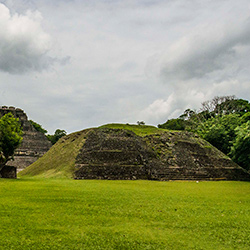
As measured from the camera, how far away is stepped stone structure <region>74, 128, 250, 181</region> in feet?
54.8

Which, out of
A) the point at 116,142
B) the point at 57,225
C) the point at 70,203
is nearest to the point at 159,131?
the point at 116,142

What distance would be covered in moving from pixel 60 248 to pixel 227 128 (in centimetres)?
2192

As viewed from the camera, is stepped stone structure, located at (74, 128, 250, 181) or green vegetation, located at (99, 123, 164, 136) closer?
stepped stone structure, located at (74, 128, 250, 181)

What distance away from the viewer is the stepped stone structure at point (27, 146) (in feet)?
117

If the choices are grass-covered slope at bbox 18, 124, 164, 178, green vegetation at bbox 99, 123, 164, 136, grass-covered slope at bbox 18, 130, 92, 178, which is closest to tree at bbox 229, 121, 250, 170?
green vegetation at bbox 99, 123, 164, 136

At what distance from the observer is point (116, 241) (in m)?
4.33

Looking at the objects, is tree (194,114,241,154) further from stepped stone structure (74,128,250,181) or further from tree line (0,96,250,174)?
stepped stone structure (74,128,250,181)

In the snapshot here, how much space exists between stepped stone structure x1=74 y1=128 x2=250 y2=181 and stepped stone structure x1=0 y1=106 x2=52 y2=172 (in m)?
19.4

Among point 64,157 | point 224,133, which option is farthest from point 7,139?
point 224,133

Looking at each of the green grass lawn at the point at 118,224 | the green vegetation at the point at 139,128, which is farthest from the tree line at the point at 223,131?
the green grass lawn at the point at 118,224

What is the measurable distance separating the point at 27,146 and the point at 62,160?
23.3 meters

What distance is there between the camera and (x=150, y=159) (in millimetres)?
17969

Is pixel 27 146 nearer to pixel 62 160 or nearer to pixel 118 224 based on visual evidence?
pixel 62 160

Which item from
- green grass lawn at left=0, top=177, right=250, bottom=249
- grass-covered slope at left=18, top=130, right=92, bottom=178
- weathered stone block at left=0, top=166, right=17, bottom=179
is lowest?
green grass lawn at left=0, top=177, right=250, bottom=249
